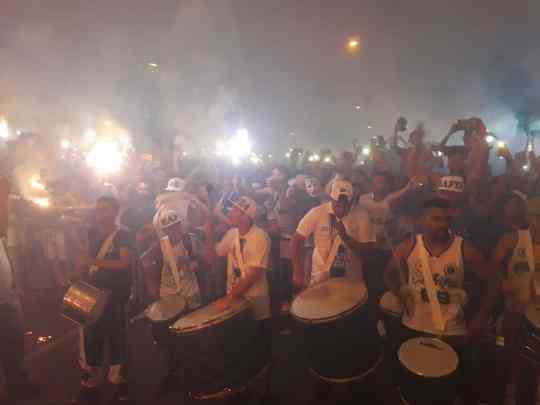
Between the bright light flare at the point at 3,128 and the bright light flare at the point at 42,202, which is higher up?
the bright light flare at the point at 3,128

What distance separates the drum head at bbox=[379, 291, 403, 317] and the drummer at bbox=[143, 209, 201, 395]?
2243 mm

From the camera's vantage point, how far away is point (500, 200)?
471 cm

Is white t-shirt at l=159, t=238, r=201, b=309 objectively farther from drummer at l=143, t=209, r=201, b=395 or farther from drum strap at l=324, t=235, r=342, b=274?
drum strap at l=324, t=235, r=342, b=274

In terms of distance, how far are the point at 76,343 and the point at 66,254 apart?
11.2ft

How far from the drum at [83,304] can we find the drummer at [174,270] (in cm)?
78

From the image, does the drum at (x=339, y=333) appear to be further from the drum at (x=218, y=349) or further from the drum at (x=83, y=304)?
the drum at (x=83, y=304)

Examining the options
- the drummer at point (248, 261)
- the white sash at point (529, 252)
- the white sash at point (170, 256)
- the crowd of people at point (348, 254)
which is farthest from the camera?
the white sash at point (170, 256)

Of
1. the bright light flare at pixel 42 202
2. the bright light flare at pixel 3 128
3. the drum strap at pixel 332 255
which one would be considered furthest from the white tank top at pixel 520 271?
the bright light flare at pixel 3 128

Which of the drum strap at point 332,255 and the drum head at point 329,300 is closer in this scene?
the drum head at point 329,300

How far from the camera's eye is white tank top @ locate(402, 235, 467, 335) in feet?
11.0

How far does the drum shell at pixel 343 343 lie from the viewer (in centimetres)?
348

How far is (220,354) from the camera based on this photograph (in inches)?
143

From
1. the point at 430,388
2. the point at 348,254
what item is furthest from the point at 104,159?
the point at 430,388

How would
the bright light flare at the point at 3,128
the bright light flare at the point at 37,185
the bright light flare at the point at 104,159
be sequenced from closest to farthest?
1. the bright light flare at the point at 37,185
2. the bright light flare at the point at 104,159
3. the bright light flare at the point at 3,128
